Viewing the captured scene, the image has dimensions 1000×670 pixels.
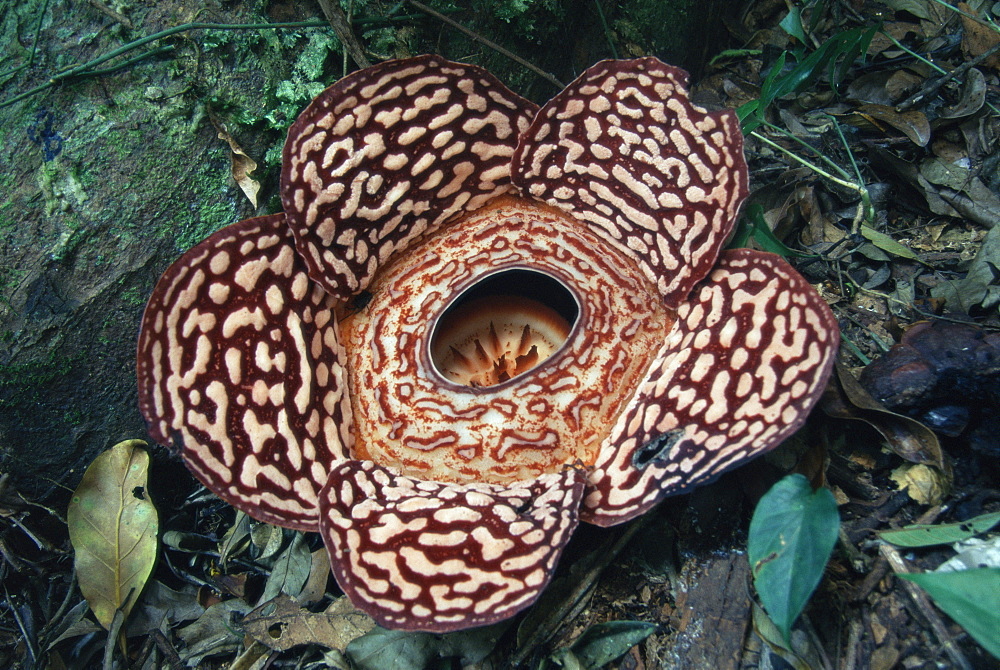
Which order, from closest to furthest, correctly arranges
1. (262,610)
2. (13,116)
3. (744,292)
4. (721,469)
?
(721,469) → (744,292) → (13,116) → (262,610)

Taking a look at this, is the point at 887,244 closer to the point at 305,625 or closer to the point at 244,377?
the point at 244,377

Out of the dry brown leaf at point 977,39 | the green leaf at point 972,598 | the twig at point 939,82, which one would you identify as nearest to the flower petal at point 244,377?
the green leaf at point 972,598

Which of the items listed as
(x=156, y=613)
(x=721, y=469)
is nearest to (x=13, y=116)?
(x=156, y=613)

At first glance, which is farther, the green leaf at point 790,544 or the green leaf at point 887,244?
the green leaf at point 887,244

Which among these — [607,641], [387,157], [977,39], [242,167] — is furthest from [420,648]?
[977,39]

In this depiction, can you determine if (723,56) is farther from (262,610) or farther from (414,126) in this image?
(262,610)

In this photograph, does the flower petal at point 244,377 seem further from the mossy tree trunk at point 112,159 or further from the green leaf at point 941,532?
the green leaf at point 941,532

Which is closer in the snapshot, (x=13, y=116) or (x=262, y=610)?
(x=13, y=116)
